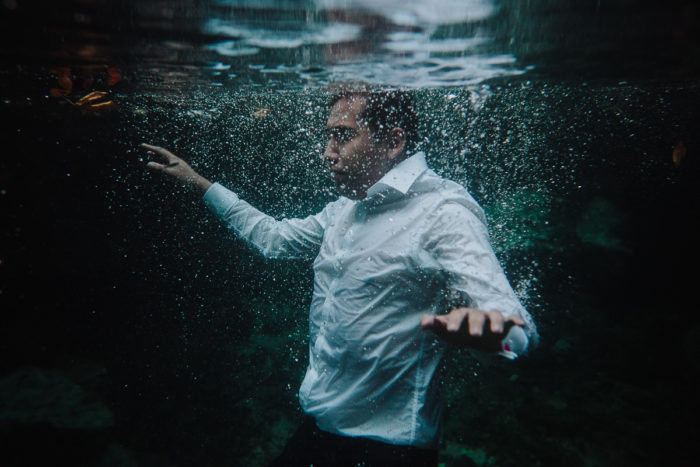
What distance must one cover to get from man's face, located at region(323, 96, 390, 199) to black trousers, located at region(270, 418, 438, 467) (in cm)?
169

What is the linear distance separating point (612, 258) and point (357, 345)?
8561mm

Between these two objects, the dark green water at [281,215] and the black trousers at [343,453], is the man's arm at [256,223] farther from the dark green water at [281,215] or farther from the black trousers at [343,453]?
the black trousers at [343,453]

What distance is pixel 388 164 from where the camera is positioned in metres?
2.09

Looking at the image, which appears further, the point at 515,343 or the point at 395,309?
the point at 395,309

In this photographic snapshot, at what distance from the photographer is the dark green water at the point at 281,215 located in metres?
2.85

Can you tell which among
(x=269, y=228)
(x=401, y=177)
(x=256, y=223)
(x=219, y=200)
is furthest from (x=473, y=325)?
(x=219, y=200)

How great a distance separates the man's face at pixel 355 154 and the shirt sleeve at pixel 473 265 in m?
0.61

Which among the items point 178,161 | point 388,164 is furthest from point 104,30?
point 388,164

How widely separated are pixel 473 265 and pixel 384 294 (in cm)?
58

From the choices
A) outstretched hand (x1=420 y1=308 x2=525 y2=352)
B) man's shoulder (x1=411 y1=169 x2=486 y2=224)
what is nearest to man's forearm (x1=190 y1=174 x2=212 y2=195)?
man's shoulder (x1=411 y1=169 x2=486 y2=224)

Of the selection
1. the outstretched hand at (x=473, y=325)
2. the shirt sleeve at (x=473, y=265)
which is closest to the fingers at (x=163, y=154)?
A: the shirt sleeve at (x=473, y=265)

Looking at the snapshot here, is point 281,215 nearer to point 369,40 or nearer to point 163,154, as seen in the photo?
point 163,154

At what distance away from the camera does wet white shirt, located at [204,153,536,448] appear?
1646 mm

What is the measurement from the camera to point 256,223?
273 centimetres
